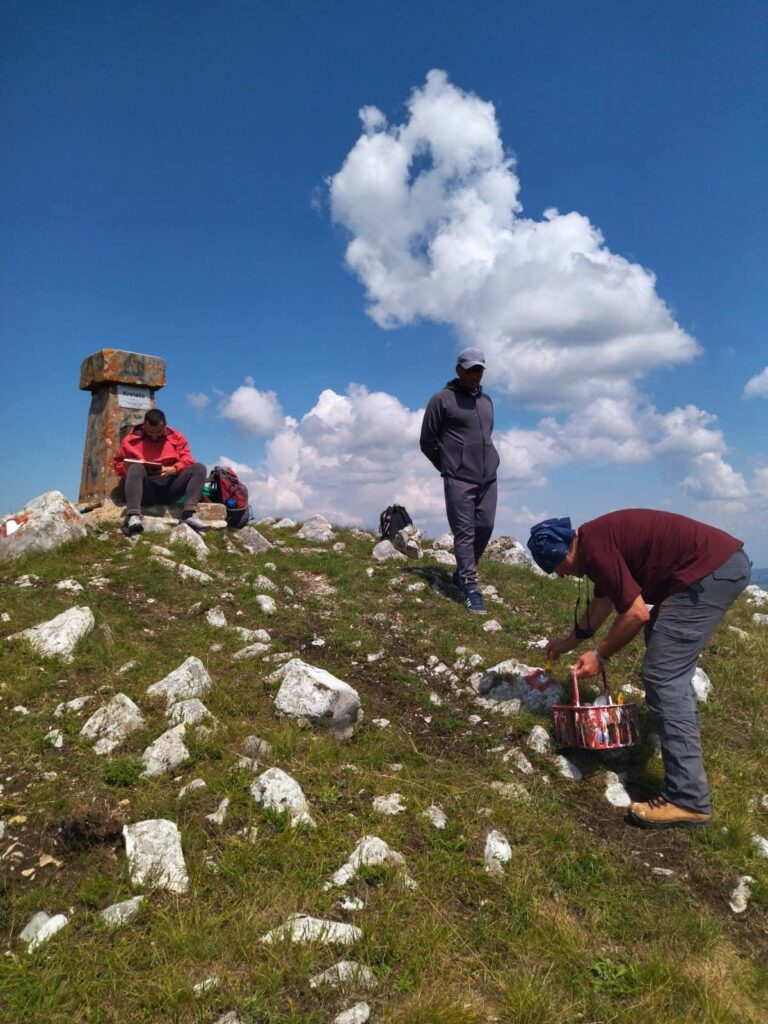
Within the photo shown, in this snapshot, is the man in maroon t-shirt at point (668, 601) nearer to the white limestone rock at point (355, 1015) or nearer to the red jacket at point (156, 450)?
the white limestone rock at point (355, 1015)

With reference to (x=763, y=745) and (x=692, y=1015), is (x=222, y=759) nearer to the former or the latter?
(x=692, y=1015)

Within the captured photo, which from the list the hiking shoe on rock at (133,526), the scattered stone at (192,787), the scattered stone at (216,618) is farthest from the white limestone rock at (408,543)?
the scattered stone at (192,787)

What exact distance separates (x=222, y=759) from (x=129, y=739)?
722mm

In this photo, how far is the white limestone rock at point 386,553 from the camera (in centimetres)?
1099

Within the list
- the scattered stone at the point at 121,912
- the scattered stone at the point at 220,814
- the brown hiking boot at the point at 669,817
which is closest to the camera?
the scattered stone at the point at 121,912

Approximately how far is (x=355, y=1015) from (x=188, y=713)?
253 cm

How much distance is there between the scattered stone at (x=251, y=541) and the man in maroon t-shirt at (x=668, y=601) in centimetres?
702

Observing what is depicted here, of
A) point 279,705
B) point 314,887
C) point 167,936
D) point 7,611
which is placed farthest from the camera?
point 7,611

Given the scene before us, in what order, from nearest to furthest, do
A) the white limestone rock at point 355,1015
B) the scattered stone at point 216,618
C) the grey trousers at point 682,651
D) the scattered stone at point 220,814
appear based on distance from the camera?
1. the white limestone rock at point 355,1015
2. the scattered stone at point 220,814
3. the grey trousers at point 682,651
4. the scattered stone at point 216,618

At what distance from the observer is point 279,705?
493cm

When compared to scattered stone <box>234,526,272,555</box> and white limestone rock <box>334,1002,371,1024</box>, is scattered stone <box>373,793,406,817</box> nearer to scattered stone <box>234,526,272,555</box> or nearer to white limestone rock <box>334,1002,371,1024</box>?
white limestone rock <box>334,1002,371,1024</box>

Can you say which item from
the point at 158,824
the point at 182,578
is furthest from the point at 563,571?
the point at 182,578

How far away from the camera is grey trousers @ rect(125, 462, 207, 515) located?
424 inches

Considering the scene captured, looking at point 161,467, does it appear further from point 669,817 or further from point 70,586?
point 669,817
